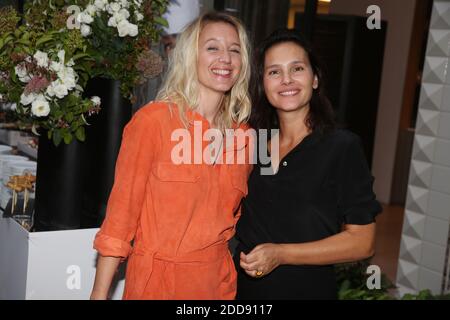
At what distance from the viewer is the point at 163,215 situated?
4.74ft

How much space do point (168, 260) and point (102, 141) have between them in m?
0.82

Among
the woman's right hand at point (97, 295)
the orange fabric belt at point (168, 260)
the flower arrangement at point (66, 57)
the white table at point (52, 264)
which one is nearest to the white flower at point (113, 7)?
the flower arrangement at point (66, 57)

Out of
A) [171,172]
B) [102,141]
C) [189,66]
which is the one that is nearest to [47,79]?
A: [102,141]

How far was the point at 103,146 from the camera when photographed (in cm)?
217

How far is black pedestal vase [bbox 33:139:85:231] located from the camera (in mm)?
2131

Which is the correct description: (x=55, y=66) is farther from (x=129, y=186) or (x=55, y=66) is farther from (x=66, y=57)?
(x=129, y=186)

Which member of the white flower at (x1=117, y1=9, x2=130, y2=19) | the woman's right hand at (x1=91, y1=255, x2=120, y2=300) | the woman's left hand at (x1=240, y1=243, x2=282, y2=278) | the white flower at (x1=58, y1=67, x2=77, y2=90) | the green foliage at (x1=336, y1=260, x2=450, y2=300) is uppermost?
the white flower at (x1=117, y1=9, x2=130, y2=19)

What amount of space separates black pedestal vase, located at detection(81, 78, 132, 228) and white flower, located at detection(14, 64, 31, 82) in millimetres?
212

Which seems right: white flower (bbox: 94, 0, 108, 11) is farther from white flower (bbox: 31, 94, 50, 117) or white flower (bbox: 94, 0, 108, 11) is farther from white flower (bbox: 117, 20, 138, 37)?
white flower (bbox: 31, 94, 50, 117)

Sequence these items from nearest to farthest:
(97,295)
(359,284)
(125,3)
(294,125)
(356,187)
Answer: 1. (97,295)
2. (356,187)
3. (294,125)
4. (125,3)
5. (359,284)

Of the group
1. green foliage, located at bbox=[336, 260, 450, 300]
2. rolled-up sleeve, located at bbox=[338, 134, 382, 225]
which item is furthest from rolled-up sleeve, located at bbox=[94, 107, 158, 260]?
green foliage, located at bbox=[336, 260, 450, 300]
